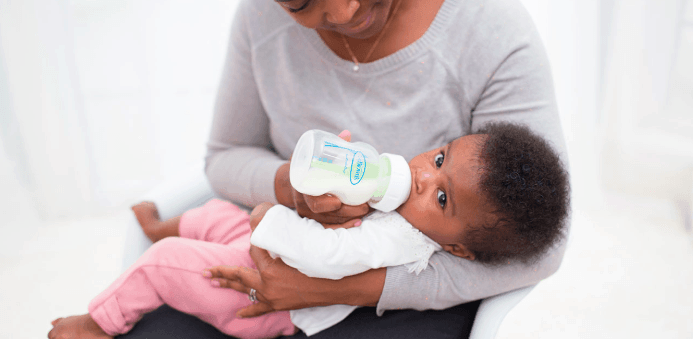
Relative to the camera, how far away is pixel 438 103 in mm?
1113

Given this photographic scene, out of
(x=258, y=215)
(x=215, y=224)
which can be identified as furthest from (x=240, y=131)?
(x=258, y=215)

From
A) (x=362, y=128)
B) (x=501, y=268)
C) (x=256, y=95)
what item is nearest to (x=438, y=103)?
(x=362, y=128)

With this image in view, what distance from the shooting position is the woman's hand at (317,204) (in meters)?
0.93

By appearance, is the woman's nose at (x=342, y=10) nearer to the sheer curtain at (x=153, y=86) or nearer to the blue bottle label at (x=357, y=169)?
the blue bottle label at (x=357, y=169)

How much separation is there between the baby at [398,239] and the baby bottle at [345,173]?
6 cm

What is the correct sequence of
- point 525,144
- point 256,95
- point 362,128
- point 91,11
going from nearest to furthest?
point 525,144 → point 362,128 → point 256,95 → point 91,11

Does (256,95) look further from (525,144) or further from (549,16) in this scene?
(549,16)

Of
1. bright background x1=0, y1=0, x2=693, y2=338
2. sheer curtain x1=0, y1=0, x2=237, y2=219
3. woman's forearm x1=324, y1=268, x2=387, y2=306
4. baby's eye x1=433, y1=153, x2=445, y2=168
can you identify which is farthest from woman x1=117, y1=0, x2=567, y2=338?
sheer curtain x1=0, y1=0, x2=237, y2=219

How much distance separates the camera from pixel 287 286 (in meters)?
0.98

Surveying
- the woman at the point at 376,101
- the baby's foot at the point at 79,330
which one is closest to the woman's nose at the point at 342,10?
the woman at the point at 376,101

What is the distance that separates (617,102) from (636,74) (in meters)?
0.15

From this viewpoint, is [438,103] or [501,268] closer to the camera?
[501,268]

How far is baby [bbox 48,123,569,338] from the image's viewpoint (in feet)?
3.04

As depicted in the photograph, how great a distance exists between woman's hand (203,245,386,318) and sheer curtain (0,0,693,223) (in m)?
1.66
